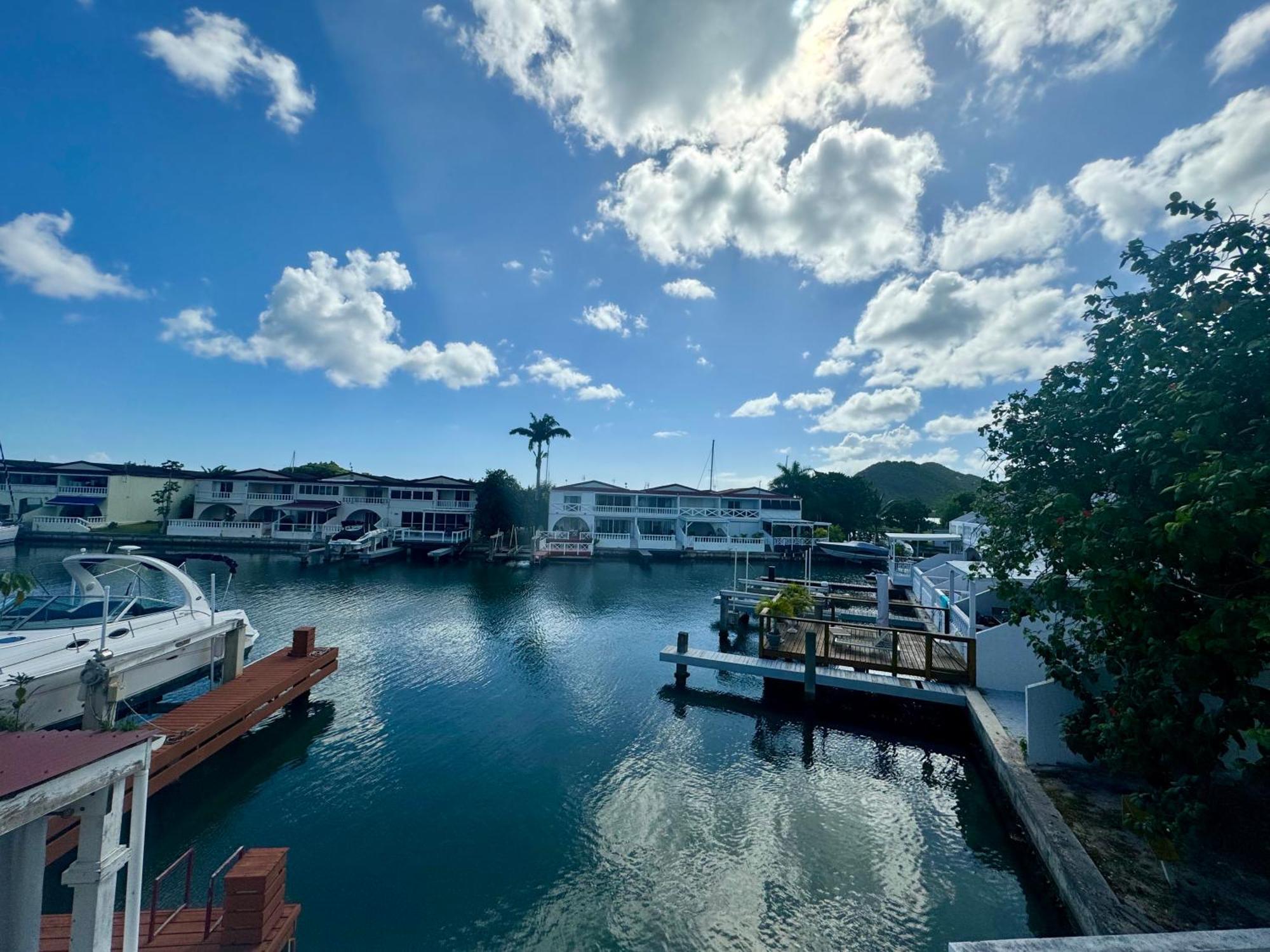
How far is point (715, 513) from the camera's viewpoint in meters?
51.6

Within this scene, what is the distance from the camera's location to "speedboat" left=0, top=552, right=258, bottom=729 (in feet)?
30.7

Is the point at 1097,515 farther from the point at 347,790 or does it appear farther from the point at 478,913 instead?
the point at 347,790

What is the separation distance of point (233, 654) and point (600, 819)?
9288 millimetres

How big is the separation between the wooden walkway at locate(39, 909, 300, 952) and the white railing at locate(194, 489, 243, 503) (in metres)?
53.7

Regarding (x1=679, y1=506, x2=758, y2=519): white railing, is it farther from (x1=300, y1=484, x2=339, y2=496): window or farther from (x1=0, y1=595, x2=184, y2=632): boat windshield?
(x1=0, y1=595, x2=184, y2=632): boat windshield

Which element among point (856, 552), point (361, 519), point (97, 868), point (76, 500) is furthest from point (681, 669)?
point (76, 500)

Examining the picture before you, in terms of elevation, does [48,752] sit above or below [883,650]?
above

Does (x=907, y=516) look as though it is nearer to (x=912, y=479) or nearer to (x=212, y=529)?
(x=212, y=529)

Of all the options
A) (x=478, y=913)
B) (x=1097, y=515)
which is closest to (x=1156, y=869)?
(x=1097, y=515)

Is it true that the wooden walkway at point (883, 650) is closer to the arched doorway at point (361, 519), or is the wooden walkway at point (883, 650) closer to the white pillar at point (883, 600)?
the white pillar at point (883, 600)

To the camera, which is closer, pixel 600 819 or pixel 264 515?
pixel 600 819

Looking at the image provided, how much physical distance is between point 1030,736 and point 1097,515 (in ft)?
16.8

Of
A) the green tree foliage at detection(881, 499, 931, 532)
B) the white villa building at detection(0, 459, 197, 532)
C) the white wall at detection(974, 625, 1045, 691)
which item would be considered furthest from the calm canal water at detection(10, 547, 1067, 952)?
the green tree foliage at detection(881, 499, 931, 532)

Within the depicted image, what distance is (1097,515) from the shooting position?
5.27 meters
